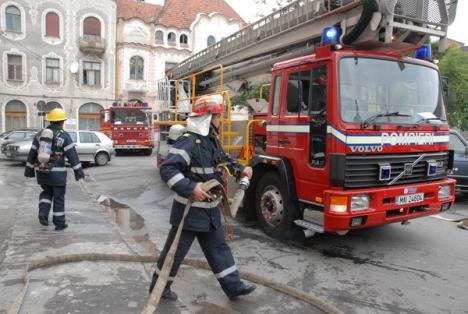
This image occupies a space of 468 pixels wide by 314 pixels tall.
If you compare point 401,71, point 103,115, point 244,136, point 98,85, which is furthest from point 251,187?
point 98,85

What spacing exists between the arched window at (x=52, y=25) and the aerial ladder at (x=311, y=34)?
2546cm

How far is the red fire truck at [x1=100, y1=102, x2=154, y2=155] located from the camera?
843 inches

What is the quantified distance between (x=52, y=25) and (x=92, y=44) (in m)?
3.10

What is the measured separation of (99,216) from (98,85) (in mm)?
27448

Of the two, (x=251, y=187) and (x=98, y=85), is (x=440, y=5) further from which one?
(x=98, y=85)

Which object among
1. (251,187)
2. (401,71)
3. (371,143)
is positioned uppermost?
(401,71)

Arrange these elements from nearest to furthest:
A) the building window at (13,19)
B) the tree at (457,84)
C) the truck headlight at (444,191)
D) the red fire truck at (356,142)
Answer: the red fire truck at (356,142) → the truck headlight at (444,191) → the tree at (457,84) → the building window at (13,19)

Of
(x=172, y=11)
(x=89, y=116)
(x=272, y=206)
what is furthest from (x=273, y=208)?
(x=172, y=11)

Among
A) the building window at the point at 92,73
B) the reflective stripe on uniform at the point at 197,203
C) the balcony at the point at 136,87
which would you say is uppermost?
the building window at the point at 92,73

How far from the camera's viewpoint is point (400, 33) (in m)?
5.25

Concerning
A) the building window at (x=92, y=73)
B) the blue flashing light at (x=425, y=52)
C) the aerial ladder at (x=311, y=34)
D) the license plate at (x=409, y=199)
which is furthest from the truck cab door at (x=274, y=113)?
the building window at (x=92, y=73)

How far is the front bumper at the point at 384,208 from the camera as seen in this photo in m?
4.79

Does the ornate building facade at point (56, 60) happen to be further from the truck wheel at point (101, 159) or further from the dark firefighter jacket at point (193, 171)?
the dark firefighter jacket at point (193, 171)

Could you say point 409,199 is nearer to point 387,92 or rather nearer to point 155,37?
point 387,92
